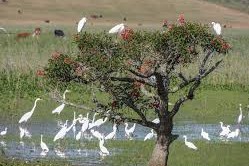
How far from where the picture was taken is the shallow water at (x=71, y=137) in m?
22.7

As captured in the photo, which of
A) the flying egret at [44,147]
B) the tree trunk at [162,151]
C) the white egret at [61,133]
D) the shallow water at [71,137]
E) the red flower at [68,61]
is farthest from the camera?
the white egret at [61,133]

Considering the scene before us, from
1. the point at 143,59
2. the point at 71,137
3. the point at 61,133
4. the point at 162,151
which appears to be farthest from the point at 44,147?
the point at 143,59

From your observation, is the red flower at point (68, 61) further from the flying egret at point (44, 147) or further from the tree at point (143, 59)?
the flying egret at point (44, 147)

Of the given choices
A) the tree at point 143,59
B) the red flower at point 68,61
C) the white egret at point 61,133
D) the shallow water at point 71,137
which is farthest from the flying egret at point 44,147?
the red flower at point 68,61

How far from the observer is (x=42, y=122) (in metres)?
30.1

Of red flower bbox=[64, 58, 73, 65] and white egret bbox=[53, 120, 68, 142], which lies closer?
red flower bbox=[64, 58, 73, 65]

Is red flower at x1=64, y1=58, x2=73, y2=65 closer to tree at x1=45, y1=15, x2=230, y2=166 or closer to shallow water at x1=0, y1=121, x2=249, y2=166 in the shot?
tree at x1=45, y1=15, x2=230, y2=166

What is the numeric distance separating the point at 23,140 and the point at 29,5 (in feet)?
236

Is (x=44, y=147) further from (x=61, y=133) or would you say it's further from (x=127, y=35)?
(x=127, y=35)

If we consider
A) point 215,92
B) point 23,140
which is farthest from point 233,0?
point 23,140

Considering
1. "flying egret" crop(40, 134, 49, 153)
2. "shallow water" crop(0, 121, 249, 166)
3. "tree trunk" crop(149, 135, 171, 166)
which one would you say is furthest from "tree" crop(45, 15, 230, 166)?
"flying egret" crop(40, 134, 49, 153)

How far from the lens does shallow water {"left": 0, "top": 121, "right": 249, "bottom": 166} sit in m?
22.7

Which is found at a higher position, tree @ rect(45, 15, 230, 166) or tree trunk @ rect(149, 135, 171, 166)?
tree @ rect(45, 15, 230, 166)

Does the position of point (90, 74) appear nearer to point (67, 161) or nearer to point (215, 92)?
point (67, 161)
